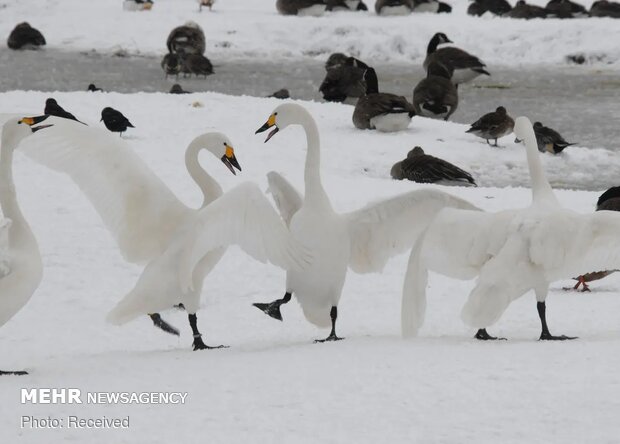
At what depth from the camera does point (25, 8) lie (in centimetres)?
2864

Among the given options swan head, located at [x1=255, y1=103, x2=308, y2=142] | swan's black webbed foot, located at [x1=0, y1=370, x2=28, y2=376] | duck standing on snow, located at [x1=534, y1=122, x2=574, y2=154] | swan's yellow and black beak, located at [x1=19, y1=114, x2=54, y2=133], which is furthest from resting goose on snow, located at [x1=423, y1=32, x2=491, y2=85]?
swan's black webbed foot, located at [x1=0, y1=370, x2=28, y2=376]

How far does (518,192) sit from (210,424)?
6.57 m

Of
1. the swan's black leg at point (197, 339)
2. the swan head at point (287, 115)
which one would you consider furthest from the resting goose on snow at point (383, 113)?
the swan's black leg at point (197, 339)

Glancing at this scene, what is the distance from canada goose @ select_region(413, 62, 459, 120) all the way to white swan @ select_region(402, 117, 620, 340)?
1013 cm

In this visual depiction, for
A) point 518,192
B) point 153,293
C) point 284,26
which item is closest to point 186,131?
point 518,192

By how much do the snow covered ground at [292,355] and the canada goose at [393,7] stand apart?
16.2 metres

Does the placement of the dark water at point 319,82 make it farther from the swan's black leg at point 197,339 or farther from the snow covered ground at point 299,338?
the swan's black leg at point 197,339

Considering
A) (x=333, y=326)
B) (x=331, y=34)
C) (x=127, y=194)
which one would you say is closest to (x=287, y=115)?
(x=127, y=194)

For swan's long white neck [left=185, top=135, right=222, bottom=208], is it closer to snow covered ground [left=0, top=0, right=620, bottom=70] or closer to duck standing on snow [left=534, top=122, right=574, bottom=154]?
duck standing on snow [left=534, top=122, right=574, bottom=154]

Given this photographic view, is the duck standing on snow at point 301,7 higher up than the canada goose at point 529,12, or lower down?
lower down

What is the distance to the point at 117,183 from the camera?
6.01 metres

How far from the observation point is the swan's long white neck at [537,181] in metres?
5.77

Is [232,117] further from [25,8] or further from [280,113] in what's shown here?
[25,8]

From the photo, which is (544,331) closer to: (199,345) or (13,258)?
(199,345)
